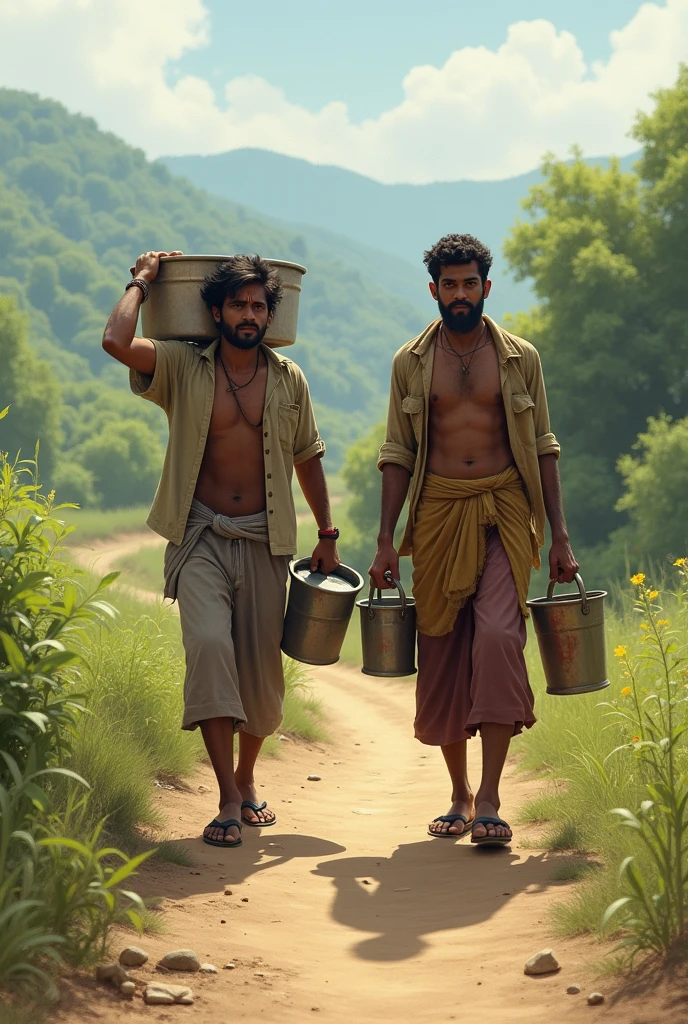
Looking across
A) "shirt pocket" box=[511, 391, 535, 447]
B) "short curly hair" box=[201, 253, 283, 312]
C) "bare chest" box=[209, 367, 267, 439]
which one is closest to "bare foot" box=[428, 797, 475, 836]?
"shirt pocket" box=[511, 391, 535, 447]

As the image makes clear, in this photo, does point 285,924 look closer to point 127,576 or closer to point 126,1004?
point 126,1004

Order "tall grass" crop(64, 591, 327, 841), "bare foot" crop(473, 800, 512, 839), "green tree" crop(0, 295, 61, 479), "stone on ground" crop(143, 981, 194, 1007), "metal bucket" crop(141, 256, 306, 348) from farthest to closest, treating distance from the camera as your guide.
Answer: "green tree" crop(0, 295, 61, 479) → "metal bucket" crop(141, 256, 306, 348) → "bare foot" crop(473, 800, 512, 839) → "tall grass" crop(64, 591, 327, 841) → "stone on ground" crop(143, 981, 194, 1007)

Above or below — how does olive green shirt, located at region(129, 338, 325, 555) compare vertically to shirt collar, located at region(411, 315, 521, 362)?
below

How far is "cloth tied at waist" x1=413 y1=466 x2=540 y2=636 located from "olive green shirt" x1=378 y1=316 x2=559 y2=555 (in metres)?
0.06

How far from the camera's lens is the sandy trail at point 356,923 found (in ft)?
11.6

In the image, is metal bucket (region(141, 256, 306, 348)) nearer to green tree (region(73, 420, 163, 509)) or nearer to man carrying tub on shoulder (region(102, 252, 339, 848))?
man carrying tub on shoulder (region(102, 252, 339, 848))

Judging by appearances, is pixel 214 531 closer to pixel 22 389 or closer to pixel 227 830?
pixel 227 830

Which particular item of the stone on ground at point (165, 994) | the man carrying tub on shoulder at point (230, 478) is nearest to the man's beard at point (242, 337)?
the man carrying tub on shoulder at point (230, 478)

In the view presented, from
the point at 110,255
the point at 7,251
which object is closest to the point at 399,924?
the point at 7,251

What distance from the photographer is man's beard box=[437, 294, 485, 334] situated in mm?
5770

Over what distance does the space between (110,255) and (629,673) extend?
15365cm

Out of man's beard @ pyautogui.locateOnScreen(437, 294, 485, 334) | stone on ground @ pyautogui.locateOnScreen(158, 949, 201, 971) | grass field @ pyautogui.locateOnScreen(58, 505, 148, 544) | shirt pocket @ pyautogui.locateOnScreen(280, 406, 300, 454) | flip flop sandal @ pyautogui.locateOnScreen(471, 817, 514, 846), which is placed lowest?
grass field @ pyautogui.locateOnScreen(58, 505, 148, 544)

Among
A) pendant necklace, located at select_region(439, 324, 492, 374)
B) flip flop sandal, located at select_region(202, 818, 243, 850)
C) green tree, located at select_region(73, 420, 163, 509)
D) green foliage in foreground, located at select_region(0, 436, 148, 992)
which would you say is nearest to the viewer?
green foliage in foreground, located at select_region(0, 436, 148, 992)

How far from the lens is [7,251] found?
141 m
